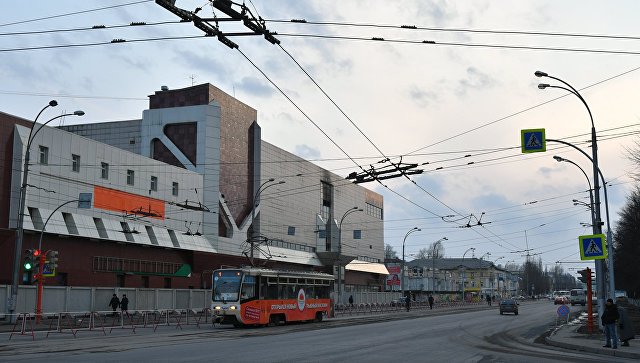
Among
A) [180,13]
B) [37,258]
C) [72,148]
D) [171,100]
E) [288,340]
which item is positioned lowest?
[288,340]

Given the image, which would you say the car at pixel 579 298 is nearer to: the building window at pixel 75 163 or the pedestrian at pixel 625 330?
the building window at pixel 75 163

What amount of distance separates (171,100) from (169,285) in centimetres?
1892

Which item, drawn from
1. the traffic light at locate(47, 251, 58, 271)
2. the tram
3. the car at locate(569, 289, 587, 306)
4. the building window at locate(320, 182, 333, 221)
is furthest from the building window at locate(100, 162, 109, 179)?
the car at locate(569, 289, 587, 306)

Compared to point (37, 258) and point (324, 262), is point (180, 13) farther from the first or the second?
point (324, 262)

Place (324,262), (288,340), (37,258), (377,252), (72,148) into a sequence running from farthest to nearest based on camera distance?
(377,252)
(324,262)
(72,148)
(37,258)
(288,340)

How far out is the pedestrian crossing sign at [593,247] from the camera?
24.7 meters

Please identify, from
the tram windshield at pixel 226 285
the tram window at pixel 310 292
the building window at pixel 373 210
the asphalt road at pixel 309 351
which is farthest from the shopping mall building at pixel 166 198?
the asphalt road at pixel 309 351

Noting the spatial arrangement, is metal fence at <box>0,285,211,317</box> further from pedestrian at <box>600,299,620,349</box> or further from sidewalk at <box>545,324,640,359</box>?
pedestrian at <box>600,299,620,349</box>

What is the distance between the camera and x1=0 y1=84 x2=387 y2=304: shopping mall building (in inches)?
1726

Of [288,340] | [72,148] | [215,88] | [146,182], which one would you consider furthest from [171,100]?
[288,340]

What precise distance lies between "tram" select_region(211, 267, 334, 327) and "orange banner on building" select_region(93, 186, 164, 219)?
19606 mm

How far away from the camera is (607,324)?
20094 millimetres

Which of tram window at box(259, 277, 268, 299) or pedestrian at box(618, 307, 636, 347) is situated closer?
pedestrian at box(618, 307, 636, 347)

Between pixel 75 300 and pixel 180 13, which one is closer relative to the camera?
pixel 180 13
